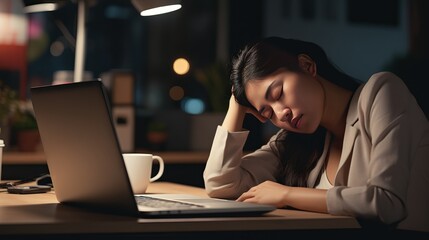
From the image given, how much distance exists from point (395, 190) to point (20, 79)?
293 centimetres

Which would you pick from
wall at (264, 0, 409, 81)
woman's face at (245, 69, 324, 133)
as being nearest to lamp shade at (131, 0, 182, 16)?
woman's face at (245, 69, 324, 133)

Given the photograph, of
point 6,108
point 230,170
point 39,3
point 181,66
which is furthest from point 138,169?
point 181,66

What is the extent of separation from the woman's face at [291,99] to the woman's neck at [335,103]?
59 millimetres

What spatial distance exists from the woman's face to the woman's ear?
4cm

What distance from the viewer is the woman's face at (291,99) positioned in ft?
5.17

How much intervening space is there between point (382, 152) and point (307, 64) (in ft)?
1.28

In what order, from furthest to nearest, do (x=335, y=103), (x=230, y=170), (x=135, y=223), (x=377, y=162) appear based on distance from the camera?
(x=230, y=170) < (x=335, y=103) < (x=377, y=162) < (x=135, y=223)

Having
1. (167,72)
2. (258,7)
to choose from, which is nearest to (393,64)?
(258,7)

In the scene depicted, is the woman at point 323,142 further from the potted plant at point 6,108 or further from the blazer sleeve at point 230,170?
the potted plant at point 6,108

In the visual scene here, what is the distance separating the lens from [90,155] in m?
1.24

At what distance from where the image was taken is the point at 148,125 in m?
3.84

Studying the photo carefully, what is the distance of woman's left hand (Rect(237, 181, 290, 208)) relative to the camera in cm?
142

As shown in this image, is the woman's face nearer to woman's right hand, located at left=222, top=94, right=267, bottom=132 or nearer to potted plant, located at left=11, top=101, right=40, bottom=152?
woman's right hand, located at left=222, top=94, right=267, bottom=132

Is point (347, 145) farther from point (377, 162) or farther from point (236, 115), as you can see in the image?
point (236, 115)
